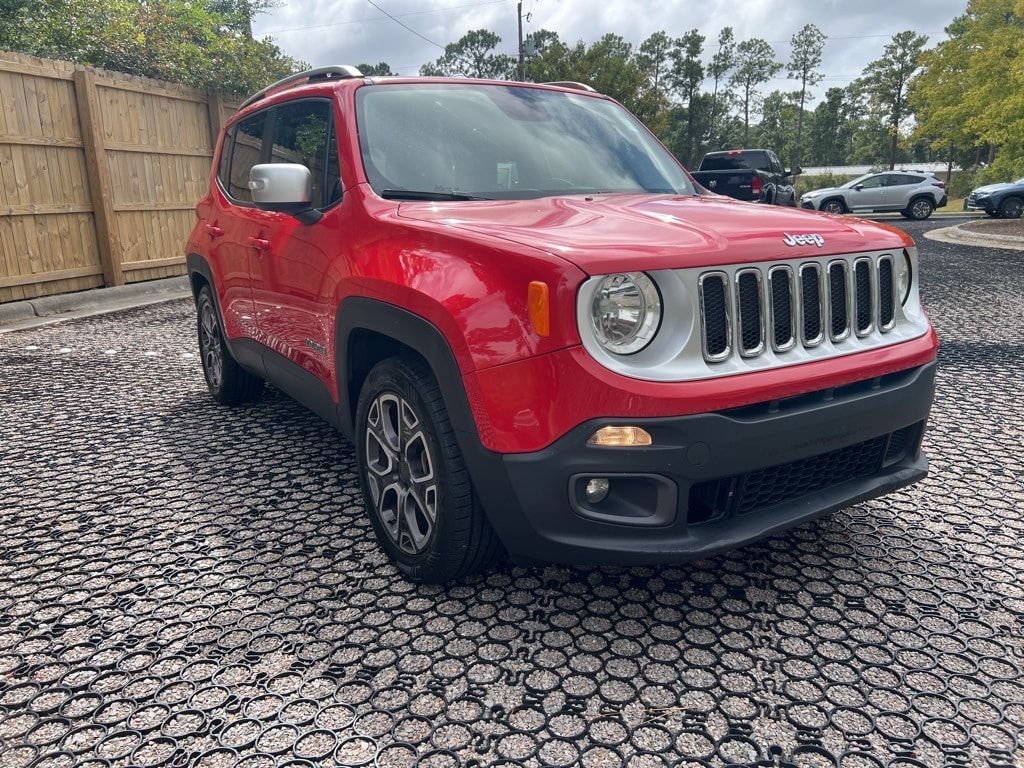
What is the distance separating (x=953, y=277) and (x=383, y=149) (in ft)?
32.5

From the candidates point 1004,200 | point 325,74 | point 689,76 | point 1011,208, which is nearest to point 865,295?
point 325,74

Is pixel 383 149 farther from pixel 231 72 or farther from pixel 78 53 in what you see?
pixel 78 53

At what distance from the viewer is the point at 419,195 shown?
3.06 metres

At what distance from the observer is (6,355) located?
700 centimetres

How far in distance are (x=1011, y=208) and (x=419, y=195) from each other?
2549cm

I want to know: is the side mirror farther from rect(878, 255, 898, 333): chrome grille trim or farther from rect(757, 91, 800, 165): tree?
rect(757, 91, 800, 165): tree

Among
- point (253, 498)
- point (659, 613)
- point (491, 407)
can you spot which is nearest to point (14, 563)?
point (253, 498)

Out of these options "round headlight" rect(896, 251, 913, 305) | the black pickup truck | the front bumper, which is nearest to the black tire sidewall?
the front bumper

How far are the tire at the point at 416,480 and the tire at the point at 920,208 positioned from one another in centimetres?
2714

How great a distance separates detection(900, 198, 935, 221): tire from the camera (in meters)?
25.5

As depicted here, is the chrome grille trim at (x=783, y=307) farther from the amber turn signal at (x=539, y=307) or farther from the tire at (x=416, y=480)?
the tire at (x=416, y=480)

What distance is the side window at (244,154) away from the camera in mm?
4273

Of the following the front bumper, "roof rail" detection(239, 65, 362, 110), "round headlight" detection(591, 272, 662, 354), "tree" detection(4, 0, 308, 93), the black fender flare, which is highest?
"tree" detection(4, 0, 308, 93)

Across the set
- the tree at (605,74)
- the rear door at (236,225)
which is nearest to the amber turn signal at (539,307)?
the rear door at (236,225)
